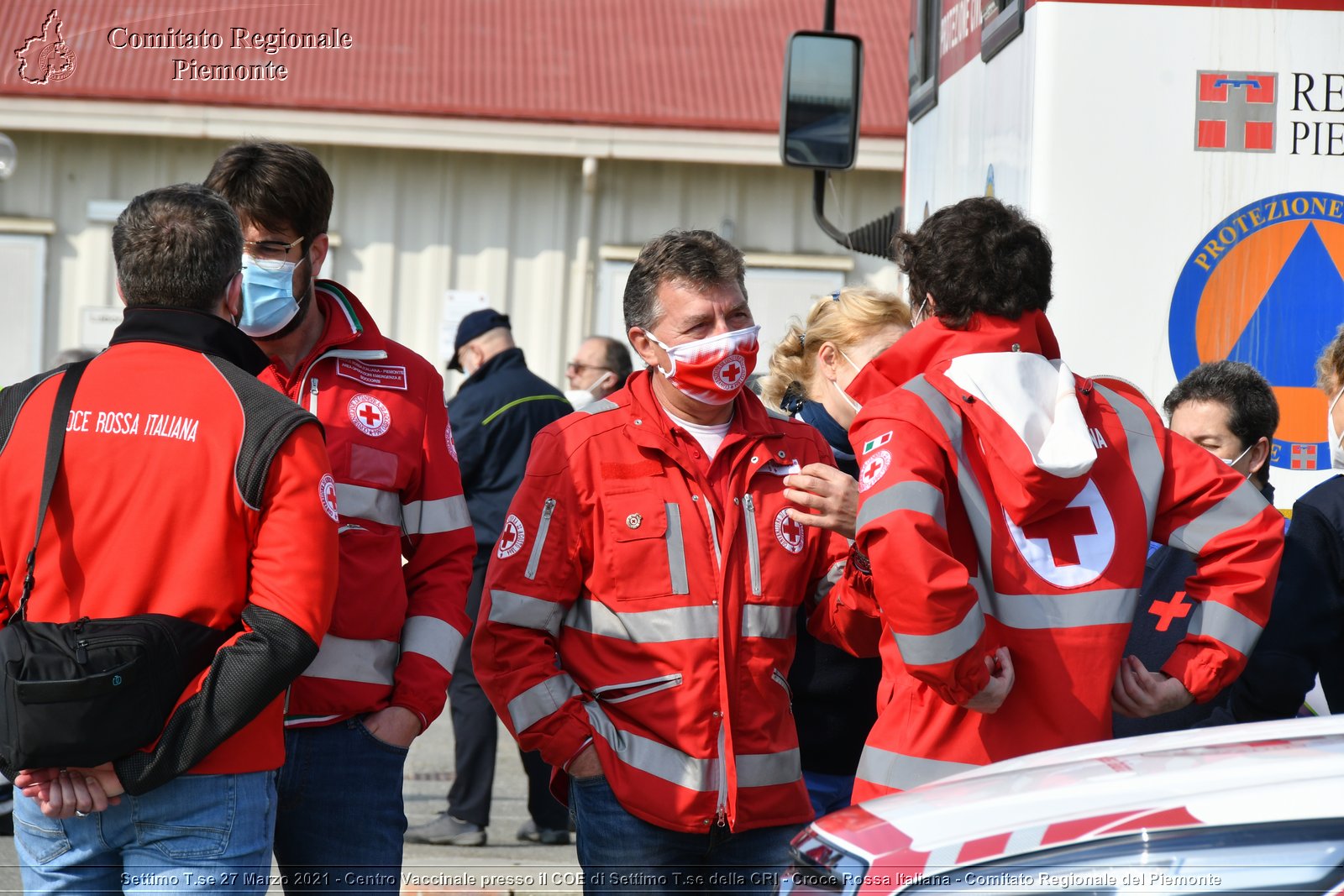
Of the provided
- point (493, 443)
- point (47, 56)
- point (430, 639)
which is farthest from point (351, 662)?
point (47, 56)

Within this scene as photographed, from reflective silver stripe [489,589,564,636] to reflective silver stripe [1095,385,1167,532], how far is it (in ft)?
3.99

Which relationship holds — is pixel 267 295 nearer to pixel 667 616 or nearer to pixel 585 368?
pixel 667 616

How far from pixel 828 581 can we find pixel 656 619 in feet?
1.48

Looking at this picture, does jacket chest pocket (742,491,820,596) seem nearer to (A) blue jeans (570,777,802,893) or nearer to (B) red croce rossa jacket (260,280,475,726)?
(A) blue jeans (570,777,802,893)

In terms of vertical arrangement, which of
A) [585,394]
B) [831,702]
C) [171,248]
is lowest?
[831,702]

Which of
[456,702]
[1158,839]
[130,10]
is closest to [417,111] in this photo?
[130,10]

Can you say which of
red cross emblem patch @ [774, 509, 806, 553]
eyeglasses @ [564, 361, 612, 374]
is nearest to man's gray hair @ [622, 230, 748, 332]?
red cross emblem patch @ [774, 509, 806, 553]

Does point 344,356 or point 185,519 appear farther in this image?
point 344,356

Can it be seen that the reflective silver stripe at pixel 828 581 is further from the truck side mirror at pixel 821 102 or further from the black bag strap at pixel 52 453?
the truck side mirror at pixel 821 102

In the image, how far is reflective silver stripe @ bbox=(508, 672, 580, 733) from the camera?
9.95 feet

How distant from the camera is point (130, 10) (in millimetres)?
12164

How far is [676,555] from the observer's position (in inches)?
120

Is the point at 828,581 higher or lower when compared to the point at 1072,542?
lower

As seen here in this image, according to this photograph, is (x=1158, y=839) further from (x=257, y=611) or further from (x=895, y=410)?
(x=257, y=611)
